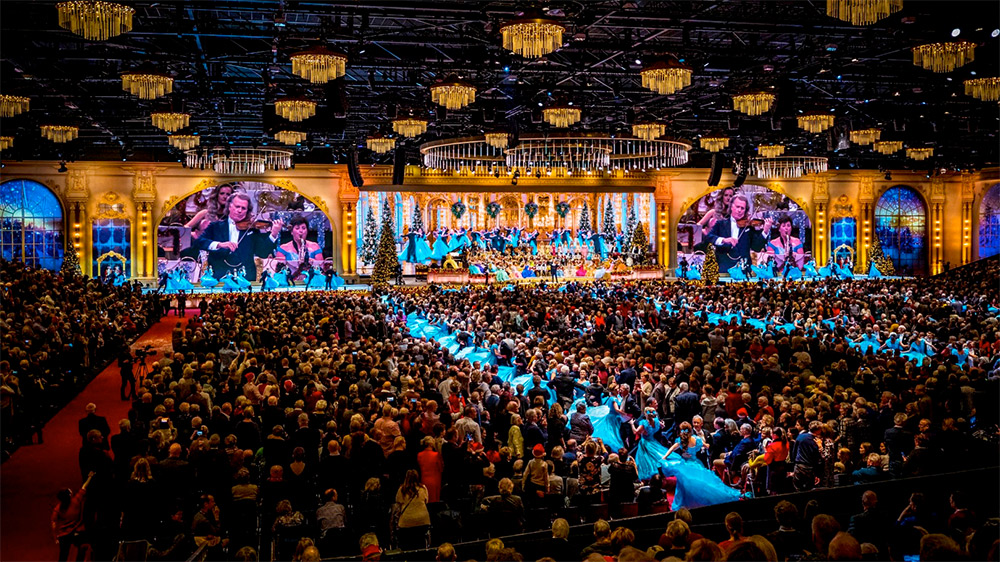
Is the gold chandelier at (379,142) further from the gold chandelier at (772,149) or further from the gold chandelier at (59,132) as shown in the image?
the gold chandelier at (772,149)

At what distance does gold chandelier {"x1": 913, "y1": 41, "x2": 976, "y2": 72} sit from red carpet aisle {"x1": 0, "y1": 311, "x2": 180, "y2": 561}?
1170 cm

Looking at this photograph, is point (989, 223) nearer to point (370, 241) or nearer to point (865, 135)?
point (865, 135)

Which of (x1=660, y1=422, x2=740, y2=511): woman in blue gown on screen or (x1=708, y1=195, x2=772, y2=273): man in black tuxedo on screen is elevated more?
(x1=708, y1=195, x2=772, y2=273): man in black tuxedo on screen

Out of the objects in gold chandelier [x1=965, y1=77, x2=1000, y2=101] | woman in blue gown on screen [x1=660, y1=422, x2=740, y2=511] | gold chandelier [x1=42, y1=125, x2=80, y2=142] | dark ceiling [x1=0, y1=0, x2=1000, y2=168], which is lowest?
woman in blue gown on screen [x1=660, y1=422, x2=740, y2=511]

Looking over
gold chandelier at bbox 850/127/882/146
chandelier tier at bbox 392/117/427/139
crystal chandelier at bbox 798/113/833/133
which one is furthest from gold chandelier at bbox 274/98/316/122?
gold chandelier at bbox 850/127/882/146

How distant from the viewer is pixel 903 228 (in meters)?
38.6

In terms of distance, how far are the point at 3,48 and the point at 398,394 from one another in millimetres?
9932

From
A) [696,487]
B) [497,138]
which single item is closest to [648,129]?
[497,138]

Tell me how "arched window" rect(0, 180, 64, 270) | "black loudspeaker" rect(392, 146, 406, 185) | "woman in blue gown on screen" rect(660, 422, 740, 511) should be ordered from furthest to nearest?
"arched window" rect(0, 180, 64, 270), "black loudspeaker" rect(392, 146, 406, 185), "woman in blue gown on screen" rect(660, 422, 740, 511)

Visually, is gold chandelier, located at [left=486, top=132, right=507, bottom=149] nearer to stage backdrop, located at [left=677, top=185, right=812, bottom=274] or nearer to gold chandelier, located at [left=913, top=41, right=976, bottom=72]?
gold chandelier, located at [left=913, top=41, right=976, bottom=72]

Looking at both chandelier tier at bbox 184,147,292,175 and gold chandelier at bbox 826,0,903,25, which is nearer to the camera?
gold chandelier at bbox 826,0,903,25

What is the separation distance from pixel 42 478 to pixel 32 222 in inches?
1016

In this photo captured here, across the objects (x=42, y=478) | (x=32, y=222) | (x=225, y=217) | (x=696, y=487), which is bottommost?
(x=42, y=478)

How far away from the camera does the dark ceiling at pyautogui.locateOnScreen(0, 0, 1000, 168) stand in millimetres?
14352
